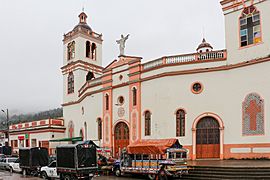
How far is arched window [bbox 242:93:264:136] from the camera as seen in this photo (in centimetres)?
2142

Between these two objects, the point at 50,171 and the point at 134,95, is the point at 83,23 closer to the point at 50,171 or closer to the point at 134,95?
the point at 134,95

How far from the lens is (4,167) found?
2909 cm

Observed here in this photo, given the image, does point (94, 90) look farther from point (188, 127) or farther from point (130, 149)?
point (130, 149)

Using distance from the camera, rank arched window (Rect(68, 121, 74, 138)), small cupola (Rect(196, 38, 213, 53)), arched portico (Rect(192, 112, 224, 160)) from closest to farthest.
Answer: arched portico (Rect(192, 112, 224, 160))
arched window (Rect(68, 121, 74, 138))
small cupola (Rect(196, 38, 213, 53))

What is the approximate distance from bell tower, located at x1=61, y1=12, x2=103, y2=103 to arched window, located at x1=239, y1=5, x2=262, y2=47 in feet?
69.9

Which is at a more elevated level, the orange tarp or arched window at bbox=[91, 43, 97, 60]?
arched window at bbox=[91, 43, 97, 60]

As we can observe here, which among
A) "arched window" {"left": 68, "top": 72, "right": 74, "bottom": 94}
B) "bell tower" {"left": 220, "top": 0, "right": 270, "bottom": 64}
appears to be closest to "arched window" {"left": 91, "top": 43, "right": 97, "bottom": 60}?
"arched window" {"left": 68, "top": 72, "right": 74, "bottom": 94}

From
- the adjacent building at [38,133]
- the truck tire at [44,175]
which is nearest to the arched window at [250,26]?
the truck tire at [44,175]

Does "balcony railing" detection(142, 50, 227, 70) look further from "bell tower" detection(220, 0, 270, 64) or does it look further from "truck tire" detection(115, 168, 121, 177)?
"truck tire" detection(115, 168, 121, 177)

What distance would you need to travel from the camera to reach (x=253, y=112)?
21.8 metres

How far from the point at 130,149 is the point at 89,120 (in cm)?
1485

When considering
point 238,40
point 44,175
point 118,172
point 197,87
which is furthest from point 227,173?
point 44,175

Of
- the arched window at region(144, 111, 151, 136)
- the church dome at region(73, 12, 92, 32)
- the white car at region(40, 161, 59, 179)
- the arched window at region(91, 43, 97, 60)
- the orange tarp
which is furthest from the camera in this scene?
the arched window at region(91, 43, 97, 60)

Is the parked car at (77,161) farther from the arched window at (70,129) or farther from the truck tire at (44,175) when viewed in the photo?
the arched window at (70,129)
